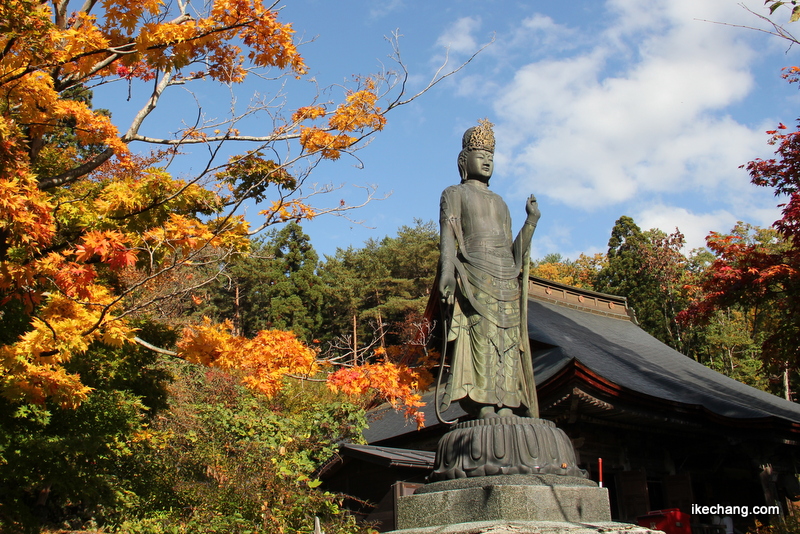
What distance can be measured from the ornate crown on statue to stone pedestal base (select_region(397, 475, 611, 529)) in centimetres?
326

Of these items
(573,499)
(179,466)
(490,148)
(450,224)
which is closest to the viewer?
(573,499)

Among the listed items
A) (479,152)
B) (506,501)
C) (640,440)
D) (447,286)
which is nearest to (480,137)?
(479,152)

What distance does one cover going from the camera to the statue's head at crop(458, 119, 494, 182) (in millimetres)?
6312

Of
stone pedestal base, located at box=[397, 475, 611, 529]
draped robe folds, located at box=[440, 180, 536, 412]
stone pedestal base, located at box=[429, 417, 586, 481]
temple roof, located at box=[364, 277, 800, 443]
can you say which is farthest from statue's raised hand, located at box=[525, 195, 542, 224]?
temple roof, located at box=[364, 277, 800, 443]

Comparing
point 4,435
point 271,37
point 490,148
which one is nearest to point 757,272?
point 490,148

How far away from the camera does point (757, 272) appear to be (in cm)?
990

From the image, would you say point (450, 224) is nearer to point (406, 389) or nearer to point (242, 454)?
point (406, 389)

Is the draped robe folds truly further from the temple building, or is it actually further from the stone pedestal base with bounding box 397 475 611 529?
the temple building

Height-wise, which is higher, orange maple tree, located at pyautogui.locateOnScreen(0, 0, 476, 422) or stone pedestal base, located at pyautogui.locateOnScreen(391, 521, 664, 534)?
orange maple tree, located at pyautogui.locateOnScreen(0, 0, 476, 422)

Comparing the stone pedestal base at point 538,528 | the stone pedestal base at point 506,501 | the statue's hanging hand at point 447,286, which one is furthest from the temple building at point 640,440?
the stone pedestal base at point 538,528

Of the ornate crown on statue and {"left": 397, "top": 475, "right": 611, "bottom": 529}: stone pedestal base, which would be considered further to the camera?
the ornate crown on statue

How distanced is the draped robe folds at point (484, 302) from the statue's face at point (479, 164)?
0.59ft

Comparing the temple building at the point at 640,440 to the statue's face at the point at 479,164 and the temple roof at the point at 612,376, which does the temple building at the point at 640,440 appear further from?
the statue's face at the point at 479,164

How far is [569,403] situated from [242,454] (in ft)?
14.6
